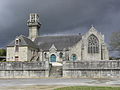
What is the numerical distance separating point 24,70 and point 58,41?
2008 cm

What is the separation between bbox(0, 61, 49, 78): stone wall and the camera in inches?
1048

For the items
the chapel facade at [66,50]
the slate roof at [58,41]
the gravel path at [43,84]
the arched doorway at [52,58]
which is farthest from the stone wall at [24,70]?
the slate roof at [58,41]

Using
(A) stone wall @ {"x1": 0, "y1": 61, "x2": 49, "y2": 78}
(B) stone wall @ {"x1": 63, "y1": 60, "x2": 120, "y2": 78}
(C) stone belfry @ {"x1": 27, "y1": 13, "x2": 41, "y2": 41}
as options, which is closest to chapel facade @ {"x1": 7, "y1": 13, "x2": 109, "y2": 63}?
(C) stone belfry @ {"x1": 27, "y1": 13, "x2": 41, "y2": 41}

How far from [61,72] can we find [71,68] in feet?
6.81

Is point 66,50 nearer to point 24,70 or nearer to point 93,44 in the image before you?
point 93,44

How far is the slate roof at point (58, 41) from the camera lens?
43875mm

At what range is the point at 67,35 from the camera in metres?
47.2

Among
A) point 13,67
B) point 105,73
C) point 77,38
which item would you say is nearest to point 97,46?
point 77,38

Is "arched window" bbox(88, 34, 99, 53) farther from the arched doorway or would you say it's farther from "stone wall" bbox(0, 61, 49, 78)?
"stone wall" bbox(0, 61, 49, 78)

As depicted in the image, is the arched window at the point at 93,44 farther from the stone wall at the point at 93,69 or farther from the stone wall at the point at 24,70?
the stone wall at the point at 24,70

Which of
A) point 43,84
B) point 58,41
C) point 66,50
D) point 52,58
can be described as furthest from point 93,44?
point 43,84

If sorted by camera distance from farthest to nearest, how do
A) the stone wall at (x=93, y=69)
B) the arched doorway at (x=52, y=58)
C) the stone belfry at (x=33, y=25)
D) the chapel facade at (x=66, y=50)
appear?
the stone belfry at (x=33, y=25)
the arched doorway at (x=52, y=58)
the chapel facade at (x=66, y=50)
the stone wall at (x=93, y=69)

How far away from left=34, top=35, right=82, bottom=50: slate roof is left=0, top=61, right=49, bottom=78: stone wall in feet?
55.1

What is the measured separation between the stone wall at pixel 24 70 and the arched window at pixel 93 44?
54.4 feet
